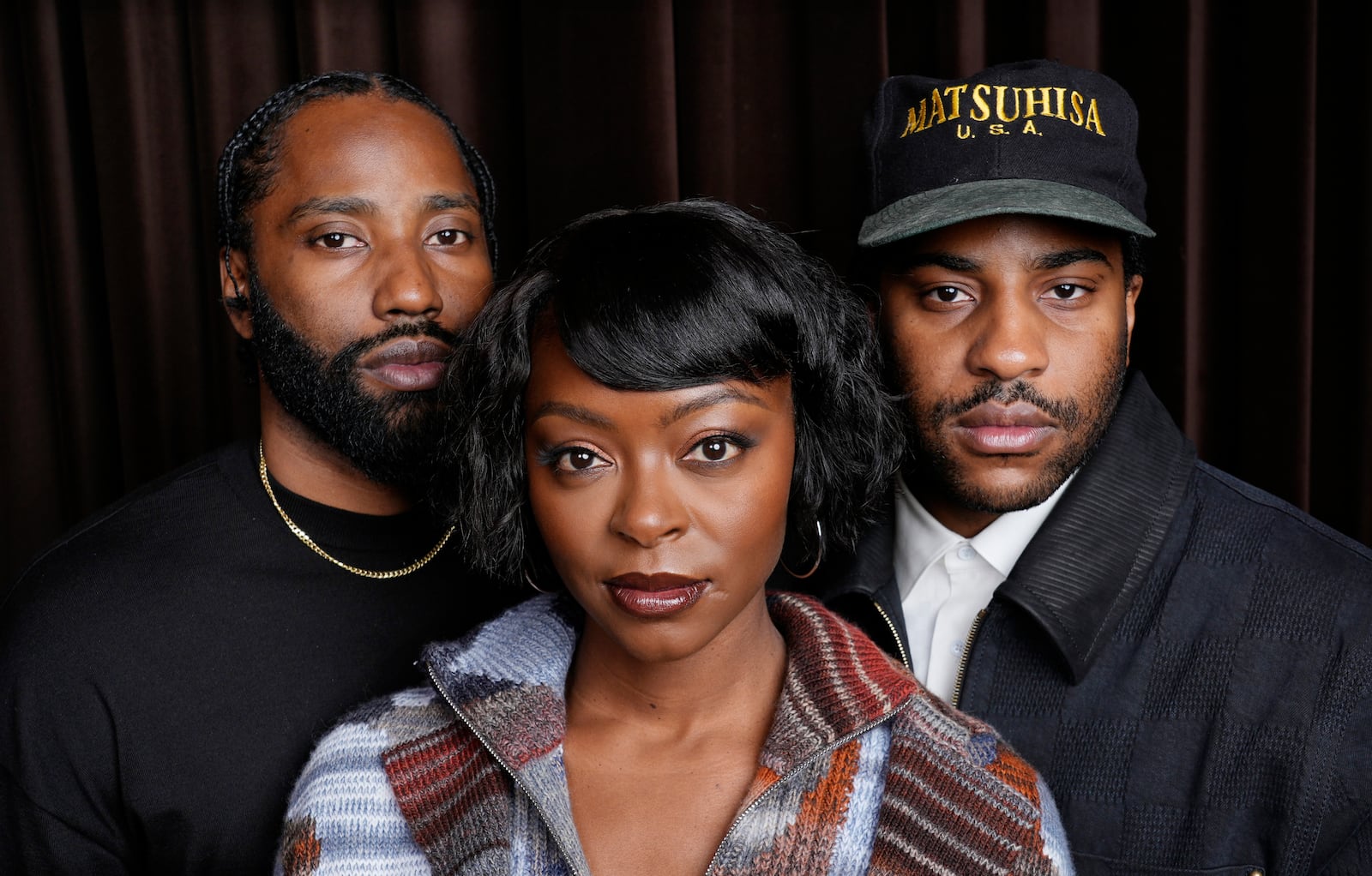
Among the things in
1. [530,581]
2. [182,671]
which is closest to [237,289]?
[182,671]

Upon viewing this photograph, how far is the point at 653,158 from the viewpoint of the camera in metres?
2.38

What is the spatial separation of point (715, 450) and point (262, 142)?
1044 mm

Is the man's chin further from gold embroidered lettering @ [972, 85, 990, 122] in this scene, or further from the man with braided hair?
the man with braided hair

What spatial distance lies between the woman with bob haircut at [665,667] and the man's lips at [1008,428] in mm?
283

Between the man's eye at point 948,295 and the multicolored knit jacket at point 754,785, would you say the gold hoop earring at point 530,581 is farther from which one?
the man's eye at point 948,295

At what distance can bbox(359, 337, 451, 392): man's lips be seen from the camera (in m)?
1.78

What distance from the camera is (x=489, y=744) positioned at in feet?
4.48

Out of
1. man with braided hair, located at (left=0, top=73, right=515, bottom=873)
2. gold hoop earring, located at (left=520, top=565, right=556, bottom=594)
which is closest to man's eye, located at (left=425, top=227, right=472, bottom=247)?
man with braided hair, located at (left=0, top=73, right=515, bottom=873)

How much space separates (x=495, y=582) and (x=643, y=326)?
2.52 feet

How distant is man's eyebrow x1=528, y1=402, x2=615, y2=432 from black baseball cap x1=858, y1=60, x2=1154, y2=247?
612 mm

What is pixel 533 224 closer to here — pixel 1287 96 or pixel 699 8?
pixel 699 8

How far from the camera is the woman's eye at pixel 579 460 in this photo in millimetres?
1336

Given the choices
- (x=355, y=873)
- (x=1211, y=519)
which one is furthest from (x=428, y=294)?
(x=1211, y=519)

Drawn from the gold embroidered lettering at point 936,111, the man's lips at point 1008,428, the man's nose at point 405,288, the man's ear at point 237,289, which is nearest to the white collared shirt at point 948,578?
the man's lips at point 1008,428
